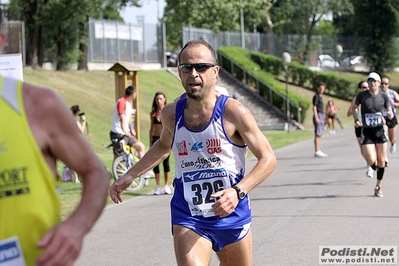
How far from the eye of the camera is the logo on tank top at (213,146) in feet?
16.7

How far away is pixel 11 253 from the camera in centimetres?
273

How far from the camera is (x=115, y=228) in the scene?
1059 cm

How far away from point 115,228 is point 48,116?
7.94m

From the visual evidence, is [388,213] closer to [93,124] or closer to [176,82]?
[93,124]

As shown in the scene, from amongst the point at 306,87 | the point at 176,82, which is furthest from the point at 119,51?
the point at 306,87

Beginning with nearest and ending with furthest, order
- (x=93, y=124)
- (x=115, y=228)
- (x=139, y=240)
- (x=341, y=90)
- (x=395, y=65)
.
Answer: (x=139, y=240)
(x=115, y=228)
(x=93, y=124)
(x=341, y=90)
(x=395, y=65)

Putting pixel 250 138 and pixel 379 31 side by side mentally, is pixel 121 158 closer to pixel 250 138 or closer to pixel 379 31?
pixel 250 138

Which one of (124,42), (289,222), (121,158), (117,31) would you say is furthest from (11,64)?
(124,42)

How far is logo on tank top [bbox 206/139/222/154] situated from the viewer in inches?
201

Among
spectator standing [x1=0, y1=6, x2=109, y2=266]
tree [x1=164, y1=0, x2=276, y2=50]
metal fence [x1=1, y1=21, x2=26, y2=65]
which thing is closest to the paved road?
spectator standing [x1=0, y1=6, x2=109, y2=266]

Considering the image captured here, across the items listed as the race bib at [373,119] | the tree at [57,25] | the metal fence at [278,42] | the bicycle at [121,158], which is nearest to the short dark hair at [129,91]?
the bicycle at [121,158]

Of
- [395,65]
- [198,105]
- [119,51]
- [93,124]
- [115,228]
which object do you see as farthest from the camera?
[395,65]

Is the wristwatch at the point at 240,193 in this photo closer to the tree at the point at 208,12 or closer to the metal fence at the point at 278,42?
the tree at the point at 208,12

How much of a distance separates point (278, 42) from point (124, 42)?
67.1 ft
